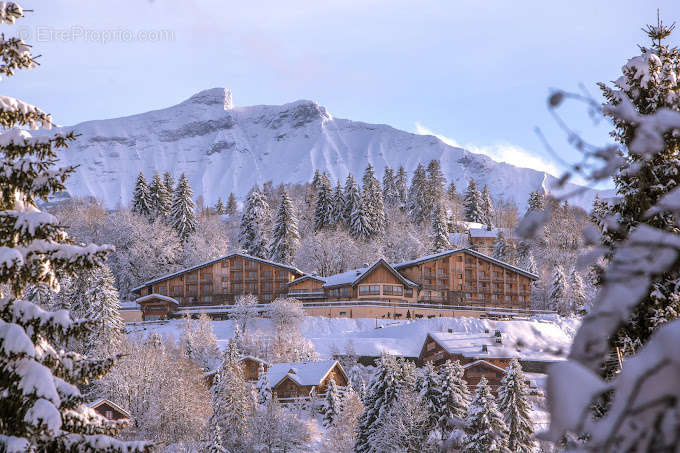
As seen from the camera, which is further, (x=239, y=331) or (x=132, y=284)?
(x=132, y=284)

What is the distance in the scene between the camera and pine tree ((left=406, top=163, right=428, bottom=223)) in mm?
111062

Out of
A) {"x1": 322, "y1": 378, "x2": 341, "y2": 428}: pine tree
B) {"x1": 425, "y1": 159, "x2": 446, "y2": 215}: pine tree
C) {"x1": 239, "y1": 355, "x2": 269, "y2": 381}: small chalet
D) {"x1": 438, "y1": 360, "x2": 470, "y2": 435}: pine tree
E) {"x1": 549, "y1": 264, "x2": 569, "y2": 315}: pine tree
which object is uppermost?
{"x1": 425, "y1": 159, "x2": 446, "y2": 215}: pine tree

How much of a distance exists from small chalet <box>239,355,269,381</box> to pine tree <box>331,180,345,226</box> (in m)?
44.3

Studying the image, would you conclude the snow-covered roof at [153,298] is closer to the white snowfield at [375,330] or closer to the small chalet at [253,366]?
the white snowfield at [375,330]

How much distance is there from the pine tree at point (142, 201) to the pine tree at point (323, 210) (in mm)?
24671

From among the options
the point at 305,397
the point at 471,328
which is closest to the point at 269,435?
the point at 305,397

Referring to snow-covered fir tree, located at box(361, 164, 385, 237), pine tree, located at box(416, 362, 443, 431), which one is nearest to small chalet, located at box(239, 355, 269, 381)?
pine tree, located at box(416, 362, 443, 431)

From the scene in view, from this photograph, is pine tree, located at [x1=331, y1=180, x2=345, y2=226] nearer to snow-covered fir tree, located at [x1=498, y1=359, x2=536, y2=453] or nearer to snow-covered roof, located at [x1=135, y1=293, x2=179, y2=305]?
snow-covered roof, located at [x1=135, y1=293, x2=179, y2=305]

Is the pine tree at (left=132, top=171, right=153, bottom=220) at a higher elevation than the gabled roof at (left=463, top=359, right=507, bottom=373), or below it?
higher

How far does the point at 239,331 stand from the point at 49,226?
5130 centimetres

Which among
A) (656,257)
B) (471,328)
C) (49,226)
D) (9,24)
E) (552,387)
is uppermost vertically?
(9,24)

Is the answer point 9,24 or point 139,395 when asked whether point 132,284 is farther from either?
point 9,24

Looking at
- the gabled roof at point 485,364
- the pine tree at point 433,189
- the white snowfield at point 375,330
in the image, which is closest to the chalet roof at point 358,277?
the white snowfield at point 375,330

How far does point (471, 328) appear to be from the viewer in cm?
6500
